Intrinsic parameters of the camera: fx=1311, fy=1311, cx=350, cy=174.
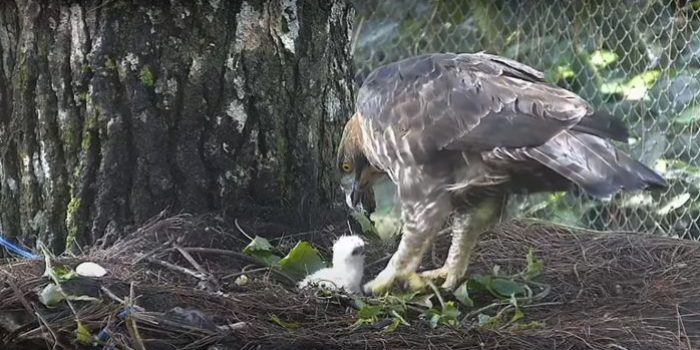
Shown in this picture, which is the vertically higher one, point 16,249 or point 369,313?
point 16,249

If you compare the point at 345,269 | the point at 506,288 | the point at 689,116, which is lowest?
the point at 689,116

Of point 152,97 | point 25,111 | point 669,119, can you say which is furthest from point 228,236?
point 669,119

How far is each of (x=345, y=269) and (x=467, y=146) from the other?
0.63 metres

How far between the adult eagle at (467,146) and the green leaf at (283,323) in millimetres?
739

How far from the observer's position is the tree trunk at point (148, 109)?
192 inches

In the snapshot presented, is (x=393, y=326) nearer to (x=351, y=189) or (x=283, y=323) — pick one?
(x=283, y=323)

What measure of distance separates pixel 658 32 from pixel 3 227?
3.95 m

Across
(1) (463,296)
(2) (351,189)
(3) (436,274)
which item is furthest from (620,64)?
(1) (463,296)

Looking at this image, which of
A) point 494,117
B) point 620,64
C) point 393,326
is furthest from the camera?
point 620,64

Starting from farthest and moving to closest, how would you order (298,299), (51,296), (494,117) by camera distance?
1. (494,117)
2. (298,299)
3. (51,296)

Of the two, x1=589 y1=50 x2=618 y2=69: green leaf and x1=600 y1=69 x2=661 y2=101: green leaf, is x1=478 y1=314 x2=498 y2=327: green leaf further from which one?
x1=589 y1=50 x2=618 y2=69: green leaf

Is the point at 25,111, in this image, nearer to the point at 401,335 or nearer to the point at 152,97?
the point at 152,97

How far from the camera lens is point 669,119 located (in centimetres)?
735

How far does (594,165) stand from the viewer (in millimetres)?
4250
